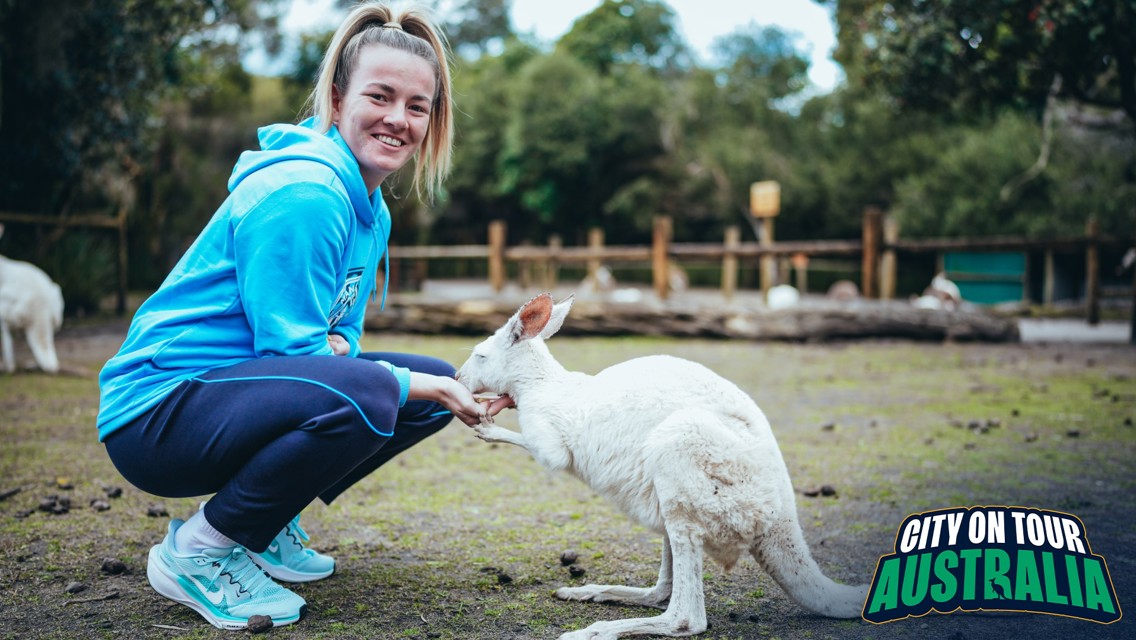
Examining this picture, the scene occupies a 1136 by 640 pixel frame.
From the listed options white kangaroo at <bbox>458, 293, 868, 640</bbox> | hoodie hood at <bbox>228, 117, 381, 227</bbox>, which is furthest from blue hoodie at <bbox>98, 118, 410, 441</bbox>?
white kangaroo at <bbox>458, 293, 868, 640</bbox>

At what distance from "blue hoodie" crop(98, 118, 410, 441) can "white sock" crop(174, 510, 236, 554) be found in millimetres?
324

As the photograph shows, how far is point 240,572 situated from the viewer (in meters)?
2.34

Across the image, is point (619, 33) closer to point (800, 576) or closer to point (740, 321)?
point (740, 321)

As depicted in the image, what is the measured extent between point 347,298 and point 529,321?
531 mm

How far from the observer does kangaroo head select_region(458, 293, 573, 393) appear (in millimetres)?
2568

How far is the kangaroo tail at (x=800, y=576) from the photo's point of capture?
2.29m

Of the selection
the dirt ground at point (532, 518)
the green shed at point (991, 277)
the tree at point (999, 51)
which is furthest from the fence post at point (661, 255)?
the green shed at point (991, 277)

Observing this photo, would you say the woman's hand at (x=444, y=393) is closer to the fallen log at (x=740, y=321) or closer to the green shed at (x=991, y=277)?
the fallen log at (x=740, y=321)

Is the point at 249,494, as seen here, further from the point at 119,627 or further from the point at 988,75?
the point at 988,75

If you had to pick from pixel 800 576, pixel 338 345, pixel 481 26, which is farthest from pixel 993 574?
pixel 481 26

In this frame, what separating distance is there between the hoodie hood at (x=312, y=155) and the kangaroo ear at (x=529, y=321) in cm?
50

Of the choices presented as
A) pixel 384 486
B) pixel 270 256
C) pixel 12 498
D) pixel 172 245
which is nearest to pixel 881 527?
pixel 384 486

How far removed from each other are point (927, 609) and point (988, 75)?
29.1 ft

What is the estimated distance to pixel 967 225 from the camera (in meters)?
19.8
